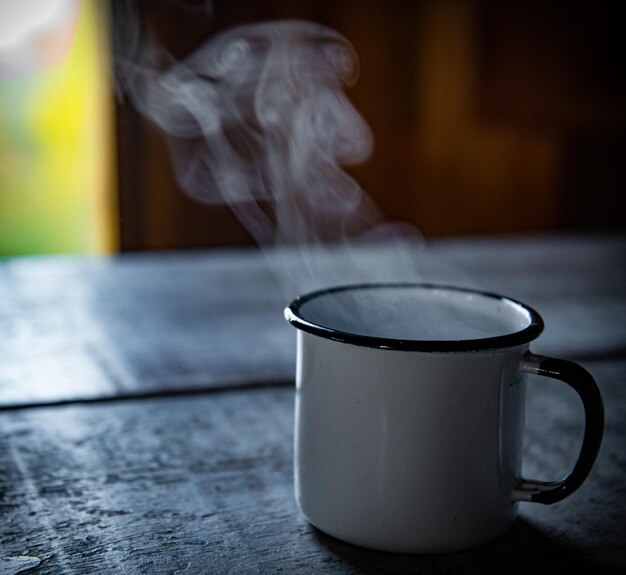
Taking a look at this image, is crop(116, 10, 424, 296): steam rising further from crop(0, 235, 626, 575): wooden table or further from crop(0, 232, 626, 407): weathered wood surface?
crop(0, 235, 626, 575): wooden table

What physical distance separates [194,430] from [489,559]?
260 mm

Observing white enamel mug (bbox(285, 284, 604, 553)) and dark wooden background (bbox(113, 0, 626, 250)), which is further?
dark wooden background (bbox(113, 0, 626, 250))

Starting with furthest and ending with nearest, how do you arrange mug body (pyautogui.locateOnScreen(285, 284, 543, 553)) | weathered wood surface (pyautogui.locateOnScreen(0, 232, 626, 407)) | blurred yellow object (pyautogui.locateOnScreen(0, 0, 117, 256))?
blurred yellow object (pyautogui.locateOnScreen(0, 0, 117, 256)), weathered wood surface (pyautogui.locateOnScreen(0, 232, 626, 407)), mug body (pyautogui.locateOnScreen(285, 284, 543, 553))

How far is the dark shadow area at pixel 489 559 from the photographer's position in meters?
0.43

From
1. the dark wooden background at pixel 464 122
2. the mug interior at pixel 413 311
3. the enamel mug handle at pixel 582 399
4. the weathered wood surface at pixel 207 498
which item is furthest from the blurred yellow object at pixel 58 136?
the enamel mug handle at pixel 582 399

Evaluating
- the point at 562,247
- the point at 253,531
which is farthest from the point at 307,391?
the point at 562,247

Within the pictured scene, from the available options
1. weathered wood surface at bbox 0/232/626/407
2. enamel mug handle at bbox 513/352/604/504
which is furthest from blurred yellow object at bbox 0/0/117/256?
enamel mug handle at bbox 513/352/604/504

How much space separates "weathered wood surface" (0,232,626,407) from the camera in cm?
75

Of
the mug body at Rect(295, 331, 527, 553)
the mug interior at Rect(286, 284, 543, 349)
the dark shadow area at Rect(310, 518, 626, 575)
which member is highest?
the mug interior at Rect(286, 284, 543, 349)

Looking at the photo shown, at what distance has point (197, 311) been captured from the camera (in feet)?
3.21

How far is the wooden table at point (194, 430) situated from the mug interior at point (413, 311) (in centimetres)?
11

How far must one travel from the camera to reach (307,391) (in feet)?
1.51

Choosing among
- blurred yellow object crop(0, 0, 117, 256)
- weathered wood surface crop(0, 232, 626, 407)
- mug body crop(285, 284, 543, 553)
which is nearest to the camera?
mug body crop(285, 284, 543, 553)

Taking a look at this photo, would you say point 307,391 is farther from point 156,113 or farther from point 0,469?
point 156,113
